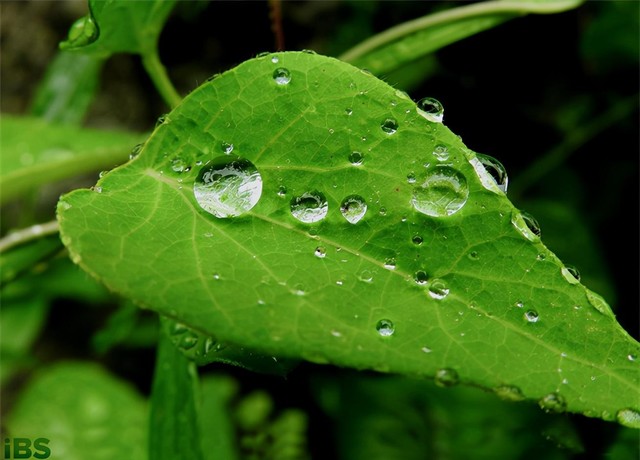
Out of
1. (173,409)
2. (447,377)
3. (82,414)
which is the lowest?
(82,414)

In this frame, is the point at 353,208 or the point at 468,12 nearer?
the point at 353,208

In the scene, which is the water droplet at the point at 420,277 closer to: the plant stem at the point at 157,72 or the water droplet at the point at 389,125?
the water droplet at the point at 389,125

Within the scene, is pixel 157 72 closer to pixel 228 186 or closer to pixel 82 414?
pixel 228 186

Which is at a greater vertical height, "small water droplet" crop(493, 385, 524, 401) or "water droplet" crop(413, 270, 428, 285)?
"water droplet" crop(413, 270, 428, 285)

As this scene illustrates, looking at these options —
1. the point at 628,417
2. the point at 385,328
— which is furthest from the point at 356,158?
the point at 628,417

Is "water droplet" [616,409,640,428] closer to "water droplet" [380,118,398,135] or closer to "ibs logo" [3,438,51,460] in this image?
"water droplet" [380,118,398,135]

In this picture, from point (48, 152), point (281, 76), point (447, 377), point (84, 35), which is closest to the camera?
point (447, 377)

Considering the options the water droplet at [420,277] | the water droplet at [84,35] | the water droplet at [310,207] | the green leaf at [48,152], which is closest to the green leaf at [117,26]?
the water droplet at [84,35]

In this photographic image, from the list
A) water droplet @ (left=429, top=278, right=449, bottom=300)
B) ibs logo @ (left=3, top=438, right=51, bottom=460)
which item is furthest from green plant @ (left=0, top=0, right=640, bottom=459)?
ibs logo @ (left=3, top=438, right=51, bottom=460)
